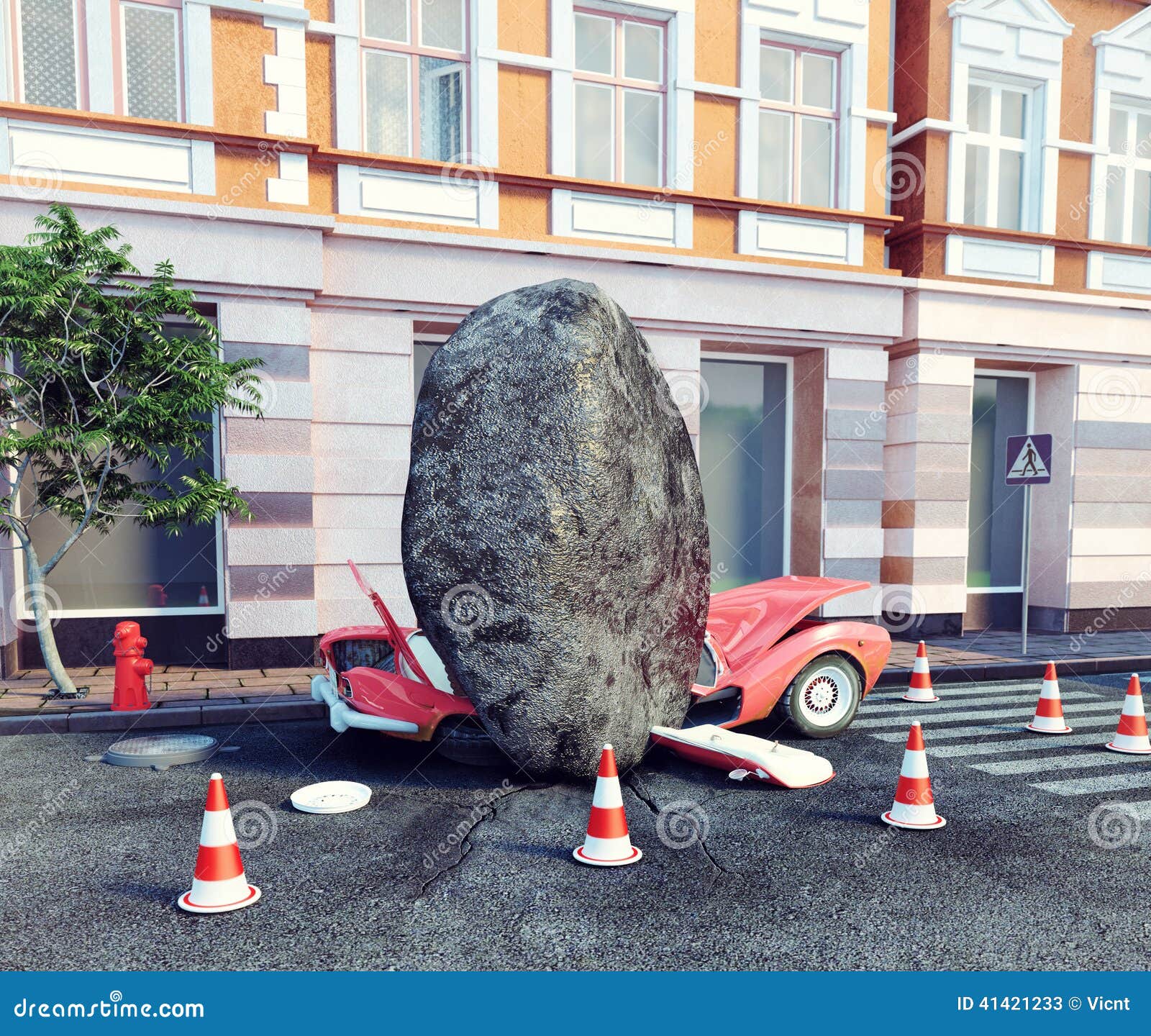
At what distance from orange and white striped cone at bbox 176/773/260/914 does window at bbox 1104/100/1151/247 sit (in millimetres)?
13402

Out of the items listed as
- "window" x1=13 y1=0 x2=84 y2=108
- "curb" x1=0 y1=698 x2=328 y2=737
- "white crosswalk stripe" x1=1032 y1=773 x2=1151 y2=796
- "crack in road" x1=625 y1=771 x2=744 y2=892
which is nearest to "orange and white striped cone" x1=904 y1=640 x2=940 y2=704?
"white crosswalk stripe" x1=1032 y1=773 x2=1151 y2=796

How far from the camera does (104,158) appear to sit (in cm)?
791

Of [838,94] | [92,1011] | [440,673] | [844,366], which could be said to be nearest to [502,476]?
Result: [440,673]

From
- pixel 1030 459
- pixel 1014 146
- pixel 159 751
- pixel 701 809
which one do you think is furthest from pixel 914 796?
pixel 1014 146

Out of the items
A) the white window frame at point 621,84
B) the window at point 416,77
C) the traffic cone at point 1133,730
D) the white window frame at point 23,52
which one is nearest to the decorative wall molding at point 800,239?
the white window frame at point 621,84

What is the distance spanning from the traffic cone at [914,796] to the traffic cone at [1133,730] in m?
2.19

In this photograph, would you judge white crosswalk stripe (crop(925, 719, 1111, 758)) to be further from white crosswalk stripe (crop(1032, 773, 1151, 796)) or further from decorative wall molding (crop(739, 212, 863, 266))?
decorative wall molding (crop(739, 212, 863, 266))

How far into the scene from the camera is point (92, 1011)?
8.89ft

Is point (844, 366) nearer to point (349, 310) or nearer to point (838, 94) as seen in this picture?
point (838, 94)

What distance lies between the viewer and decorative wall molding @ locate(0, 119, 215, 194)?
7.71 meters

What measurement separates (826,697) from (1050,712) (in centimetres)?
177

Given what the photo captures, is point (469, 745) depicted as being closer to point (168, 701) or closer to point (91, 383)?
point (168, 701)

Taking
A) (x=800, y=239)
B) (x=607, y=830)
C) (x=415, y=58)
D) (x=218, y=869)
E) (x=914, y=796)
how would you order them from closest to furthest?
(x=218, y=869), (x=607, y=830), (x=914, y=796), (x=415, y=58), (x=800, y=239)

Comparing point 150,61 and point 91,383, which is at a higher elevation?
point 150,61
